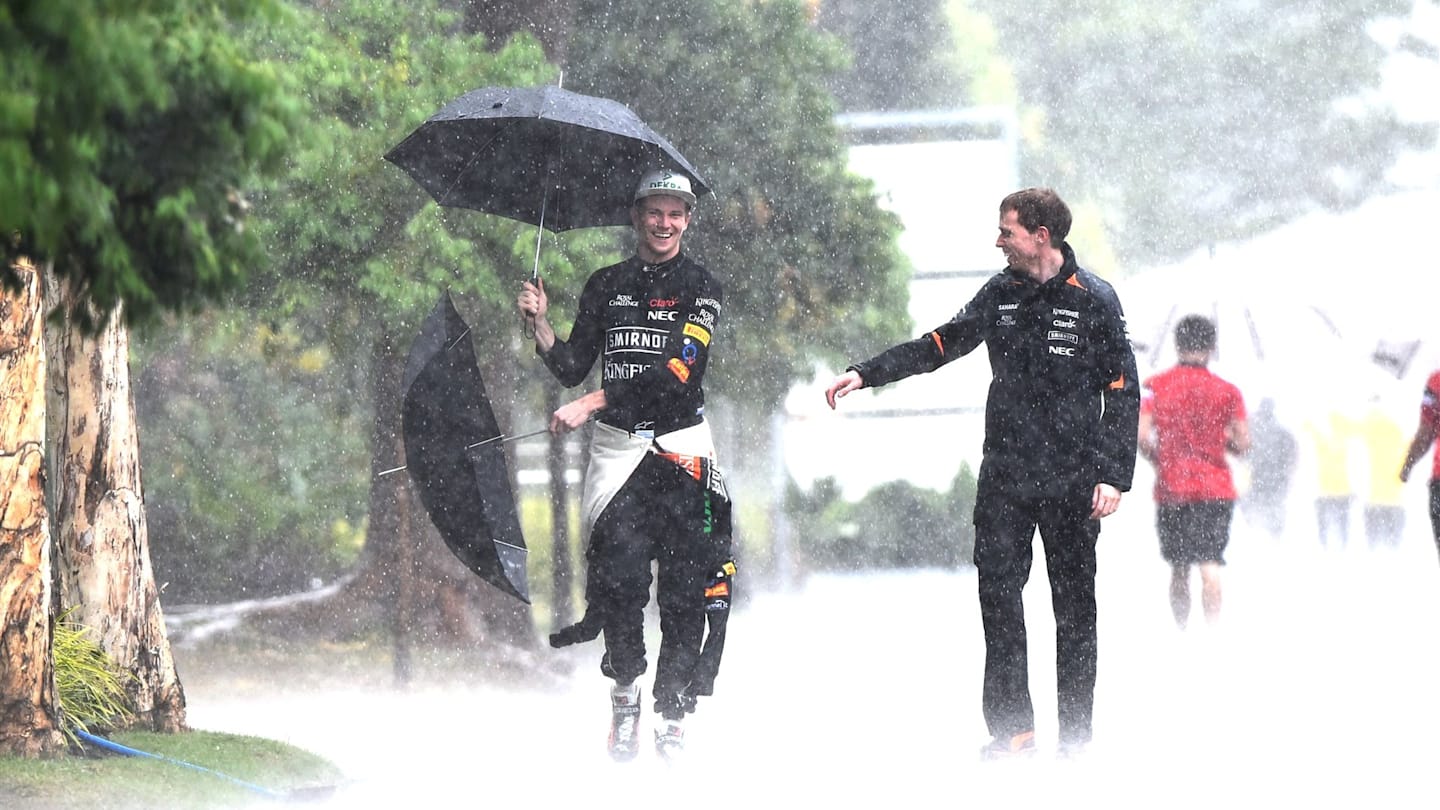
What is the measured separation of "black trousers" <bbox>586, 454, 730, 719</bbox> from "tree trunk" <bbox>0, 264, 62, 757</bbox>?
2.12 m

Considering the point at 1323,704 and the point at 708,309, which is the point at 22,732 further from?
the point at 1323,704

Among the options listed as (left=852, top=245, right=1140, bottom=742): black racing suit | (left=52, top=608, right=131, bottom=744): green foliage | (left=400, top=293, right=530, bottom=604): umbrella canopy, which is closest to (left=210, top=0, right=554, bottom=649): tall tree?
(left=52, top=608, right=131, bottom=744): green foliage

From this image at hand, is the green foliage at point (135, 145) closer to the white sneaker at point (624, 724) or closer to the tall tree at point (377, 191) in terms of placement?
the white sneaker at point (624, 724)

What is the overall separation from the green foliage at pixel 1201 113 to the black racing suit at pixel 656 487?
2684 cm

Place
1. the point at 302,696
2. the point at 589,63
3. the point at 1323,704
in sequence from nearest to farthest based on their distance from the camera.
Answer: the point at 1323,704, the point at 302,696, the point at 589,63

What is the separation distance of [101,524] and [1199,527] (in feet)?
18.8

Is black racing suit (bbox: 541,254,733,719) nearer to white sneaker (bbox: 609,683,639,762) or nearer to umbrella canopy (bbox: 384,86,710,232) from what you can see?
white sneaker (bbox: 609,683,639,762)

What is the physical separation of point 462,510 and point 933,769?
6.81 ft

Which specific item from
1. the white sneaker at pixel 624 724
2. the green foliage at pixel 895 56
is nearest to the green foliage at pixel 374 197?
the white sneaker at pixel 624 724

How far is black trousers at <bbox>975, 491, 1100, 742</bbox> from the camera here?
7.39 m

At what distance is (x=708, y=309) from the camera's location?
766cm

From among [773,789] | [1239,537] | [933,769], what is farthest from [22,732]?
[1239,537]

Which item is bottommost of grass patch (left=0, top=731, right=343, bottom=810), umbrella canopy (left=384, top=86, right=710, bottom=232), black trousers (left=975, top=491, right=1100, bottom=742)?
grass patch (left=0, top=731, right=343, bottom=810)

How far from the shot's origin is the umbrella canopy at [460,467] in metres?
7.59
